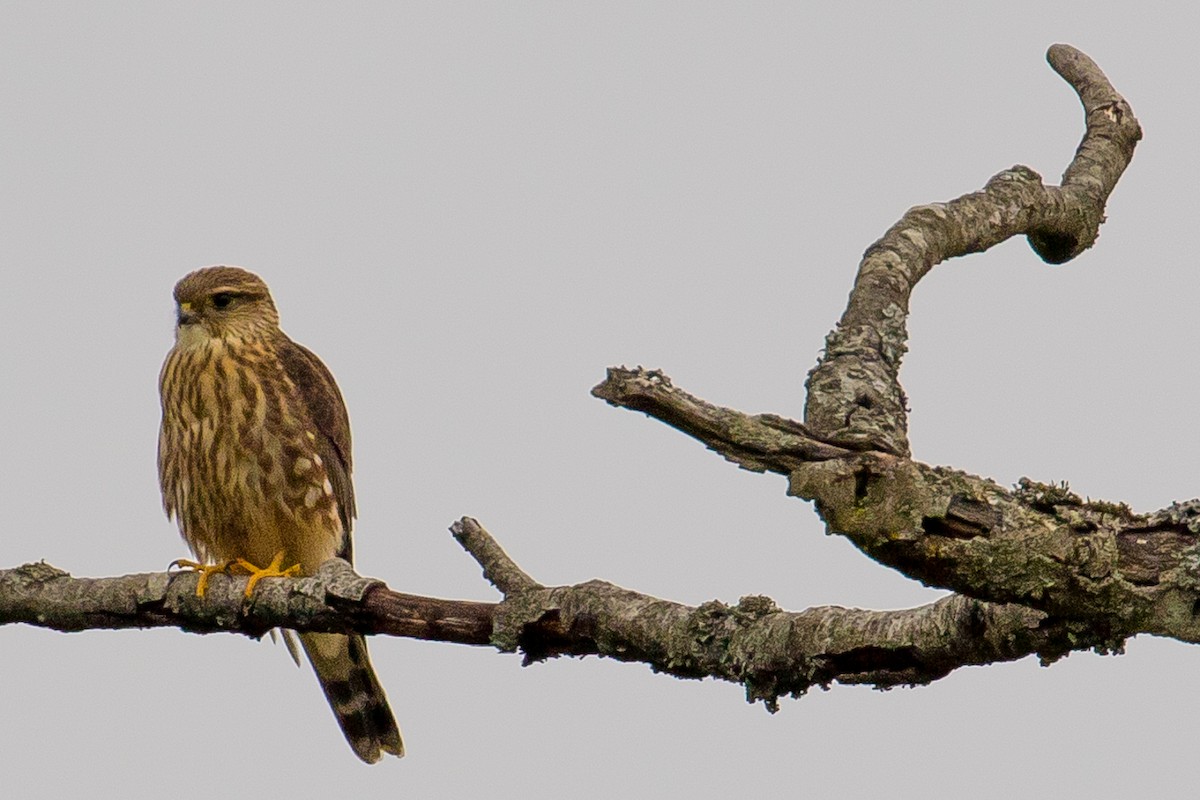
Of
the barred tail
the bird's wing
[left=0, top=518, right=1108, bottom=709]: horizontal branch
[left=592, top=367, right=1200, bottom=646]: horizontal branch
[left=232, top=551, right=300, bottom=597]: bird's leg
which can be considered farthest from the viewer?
the barred tail

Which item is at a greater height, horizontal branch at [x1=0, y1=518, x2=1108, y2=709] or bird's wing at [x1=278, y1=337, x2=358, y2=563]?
bird's wing at [x1=278, y1=337, x2=358, y2=563]

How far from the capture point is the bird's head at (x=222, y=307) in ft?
18.1

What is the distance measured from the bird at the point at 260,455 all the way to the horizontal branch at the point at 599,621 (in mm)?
1057

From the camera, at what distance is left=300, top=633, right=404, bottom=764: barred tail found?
5.48 metres

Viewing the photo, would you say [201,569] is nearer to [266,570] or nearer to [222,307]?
[266,570]

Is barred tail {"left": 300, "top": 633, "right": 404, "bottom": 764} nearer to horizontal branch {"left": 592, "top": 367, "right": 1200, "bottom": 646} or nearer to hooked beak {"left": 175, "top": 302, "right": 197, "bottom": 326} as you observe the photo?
hooked beak {"left": 175, "top": 302, "right": 197, "bottom": 326}

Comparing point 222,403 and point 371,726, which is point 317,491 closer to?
point 222,403

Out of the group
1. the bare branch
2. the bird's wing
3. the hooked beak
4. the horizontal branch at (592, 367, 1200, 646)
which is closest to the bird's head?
the hooked beak

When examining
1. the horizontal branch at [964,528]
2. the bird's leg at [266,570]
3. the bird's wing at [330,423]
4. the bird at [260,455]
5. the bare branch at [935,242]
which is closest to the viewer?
the horizontal branch at [964,528]

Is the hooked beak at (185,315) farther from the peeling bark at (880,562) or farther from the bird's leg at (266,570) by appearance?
the peeling bark at (880,562)

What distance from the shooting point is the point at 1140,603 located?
2.16 metres

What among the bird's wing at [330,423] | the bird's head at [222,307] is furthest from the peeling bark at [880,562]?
the bird's head at [222,307]

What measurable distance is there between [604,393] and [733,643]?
2.60 ft

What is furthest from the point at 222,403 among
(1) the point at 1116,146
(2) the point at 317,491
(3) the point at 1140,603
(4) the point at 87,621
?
(3) the point at 1140,603
